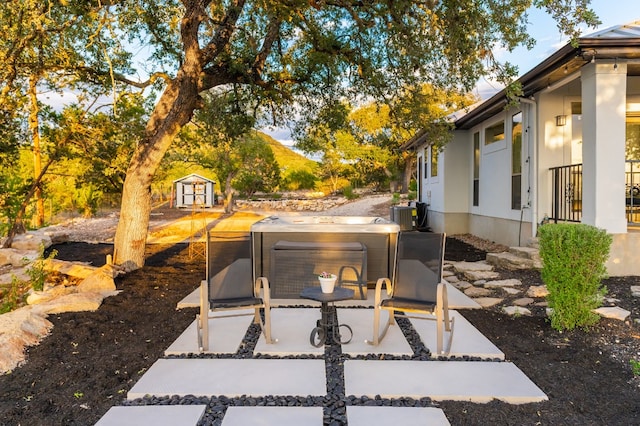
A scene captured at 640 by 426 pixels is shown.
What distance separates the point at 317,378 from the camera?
3209 mm

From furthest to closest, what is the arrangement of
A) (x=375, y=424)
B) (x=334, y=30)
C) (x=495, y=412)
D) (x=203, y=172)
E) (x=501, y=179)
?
(x=203, y=172) → (x=501, y=179) → (x=334, y=30) → (x=495, y=412) → (x=375, y=424)

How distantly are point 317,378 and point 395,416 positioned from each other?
0.71 meters

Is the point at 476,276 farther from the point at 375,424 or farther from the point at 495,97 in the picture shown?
the point at 375,424

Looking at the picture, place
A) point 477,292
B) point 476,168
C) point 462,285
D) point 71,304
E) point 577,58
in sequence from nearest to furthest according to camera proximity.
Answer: point 71,304, point 477,292, point 577,58, point 462,285, point 476,168

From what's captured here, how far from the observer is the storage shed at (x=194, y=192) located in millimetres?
9875

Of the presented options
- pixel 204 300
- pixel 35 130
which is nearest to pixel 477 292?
pixel 204 300

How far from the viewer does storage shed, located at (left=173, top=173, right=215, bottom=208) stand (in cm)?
988

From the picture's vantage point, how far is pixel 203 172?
85.8 feet

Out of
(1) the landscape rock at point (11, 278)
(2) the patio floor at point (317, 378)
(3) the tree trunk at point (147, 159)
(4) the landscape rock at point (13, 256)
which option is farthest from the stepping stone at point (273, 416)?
(4) the landscape rock at point (13, 256)

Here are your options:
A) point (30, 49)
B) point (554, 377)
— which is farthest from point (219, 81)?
point (554, 377)

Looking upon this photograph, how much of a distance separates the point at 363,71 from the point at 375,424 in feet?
21.5

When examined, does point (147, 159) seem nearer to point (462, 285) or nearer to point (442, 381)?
point (462, 285)

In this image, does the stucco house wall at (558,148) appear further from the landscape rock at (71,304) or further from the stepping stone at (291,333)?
the landscape rock at (71,304)

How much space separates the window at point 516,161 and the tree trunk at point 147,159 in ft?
20.7
